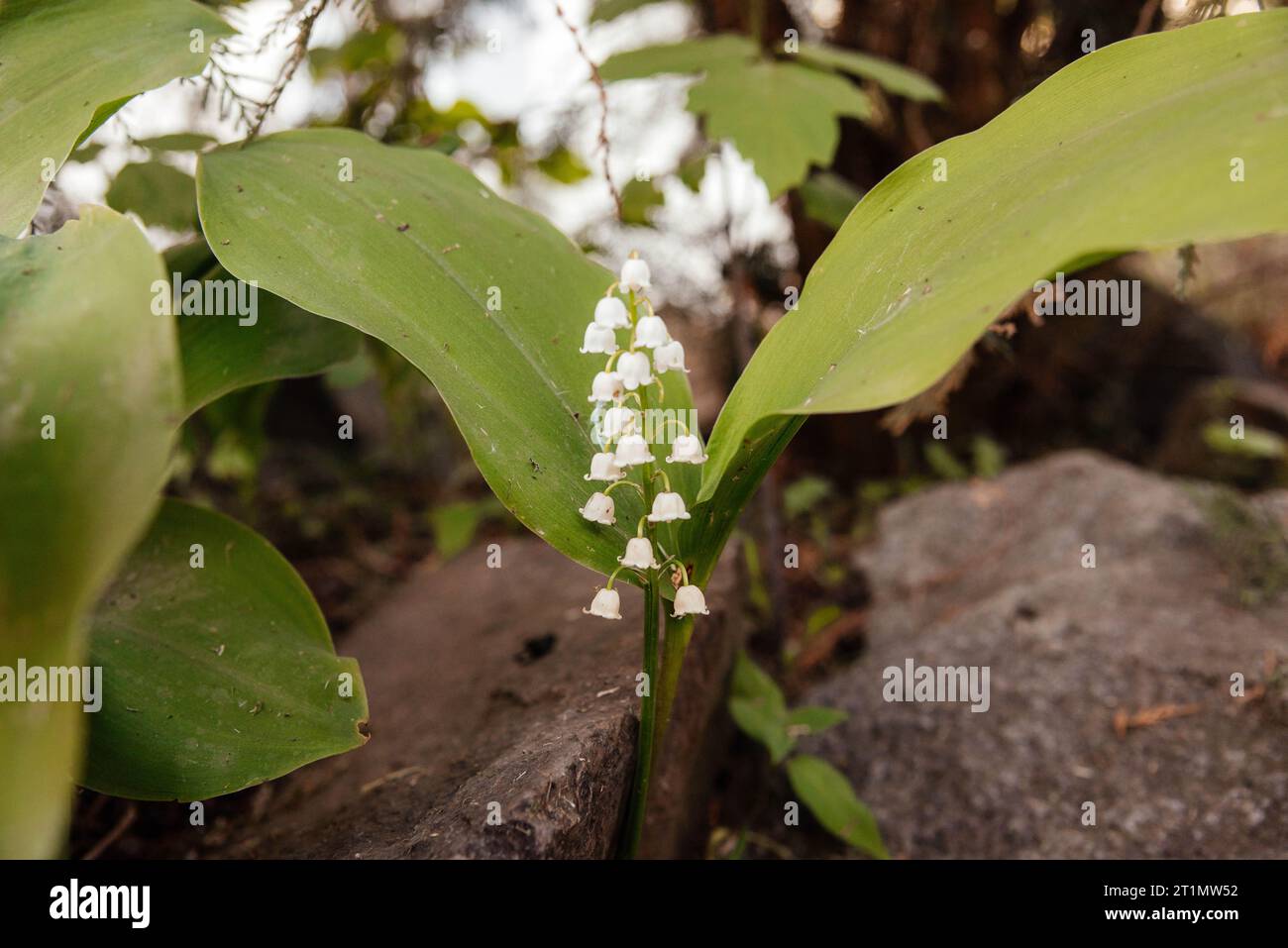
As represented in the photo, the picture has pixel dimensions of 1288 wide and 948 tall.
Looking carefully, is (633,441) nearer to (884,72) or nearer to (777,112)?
(777,112)

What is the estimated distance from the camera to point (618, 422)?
913mm

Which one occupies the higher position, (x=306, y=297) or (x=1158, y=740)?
(x=306, y=297)

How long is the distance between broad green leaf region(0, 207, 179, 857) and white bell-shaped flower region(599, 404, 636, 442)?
17.3 inches

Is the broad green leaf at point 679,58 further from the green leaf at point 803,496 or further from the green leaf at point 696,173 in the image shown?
the green leaf at point 803,496

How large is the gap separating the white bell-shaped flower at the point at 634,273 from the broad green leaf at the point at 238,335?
65cm

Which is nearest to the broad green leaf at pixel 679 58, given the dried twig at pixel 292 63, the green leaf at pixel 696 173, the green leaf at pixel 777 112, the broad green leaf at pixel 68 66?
the green leaf at pixel 777 112

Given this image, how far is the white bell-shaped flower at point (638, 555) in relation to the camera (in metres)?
0.90

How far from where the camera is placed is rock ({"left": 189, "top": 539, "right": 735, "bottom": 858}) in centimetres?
95

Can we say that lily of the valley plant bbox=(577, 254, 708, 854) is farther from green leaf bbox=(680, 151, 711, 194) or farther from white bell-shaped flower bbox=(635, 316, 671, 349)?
green leaf bbox=(680, 151, 711, 194)
